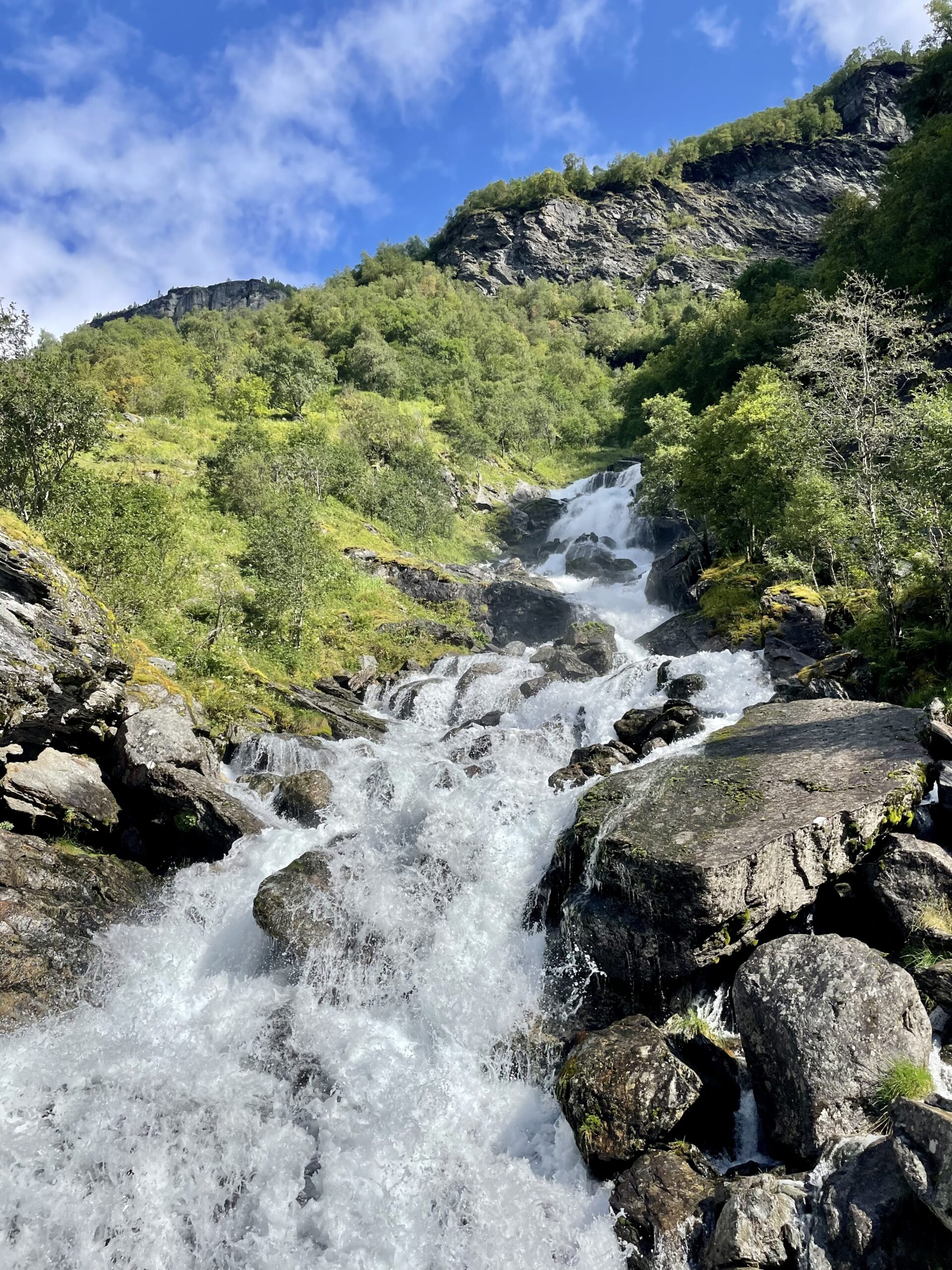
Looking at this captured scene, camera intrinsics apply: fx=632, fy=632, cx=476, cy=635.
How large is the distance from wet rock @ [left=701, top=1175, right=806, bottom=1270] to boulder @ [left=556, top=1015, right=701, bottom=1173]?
115 cm

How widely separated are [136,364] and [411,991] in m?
56.0

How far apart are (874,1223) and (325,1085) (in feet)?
21.9

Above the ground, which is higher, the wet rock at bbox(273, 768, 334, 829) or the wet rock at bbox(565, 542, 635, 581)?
the wet rock at bbox(565, 542, 635, 581)

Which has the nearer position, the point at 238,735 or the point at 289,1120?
the point at 289,1120

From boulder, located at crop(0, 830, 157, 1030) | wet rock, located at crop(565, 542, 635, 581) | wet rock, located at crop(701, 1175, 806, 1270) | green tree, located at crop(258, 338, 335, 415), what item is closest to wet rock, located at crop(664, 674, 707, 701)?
wet rock, located at crop(701, 1175, 806, 1270)

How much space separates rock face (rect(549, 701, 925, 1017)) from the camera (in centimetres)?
886

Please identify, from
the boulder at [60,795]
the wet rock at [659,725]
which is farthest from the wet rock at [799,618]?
the boulder at [60,795]

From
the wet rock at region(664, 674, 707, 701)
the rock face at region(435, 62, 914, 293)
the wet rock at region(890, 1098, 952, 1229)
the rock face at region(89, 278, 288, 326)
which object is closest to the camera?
the wet rock at region(890, 1098, 952, 1229)

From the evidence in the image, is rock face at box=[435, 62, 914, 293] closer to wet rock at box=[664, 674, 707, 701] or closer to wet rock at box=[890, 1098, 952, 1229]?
wet rock at box=[664, 674, 707, 701]

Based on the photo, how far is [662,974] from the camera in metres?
9.12

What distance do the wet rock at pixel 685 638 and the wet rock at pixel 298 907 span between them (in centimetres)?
1591

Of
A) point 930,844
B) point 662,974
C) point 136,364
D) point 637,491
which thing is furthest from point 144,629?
point 136,364

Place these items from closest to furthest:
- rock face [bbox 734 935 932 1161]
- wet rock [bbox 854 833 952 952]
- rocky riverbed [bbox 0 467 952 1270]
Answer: rock face [bbox 734 935 932 1161], rocky riverbed [bbox 0 467 952 1270], wet rock [bbox 854 833 952 952]

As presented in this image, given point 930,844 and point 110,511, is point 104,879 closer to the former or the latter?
point 110,511
